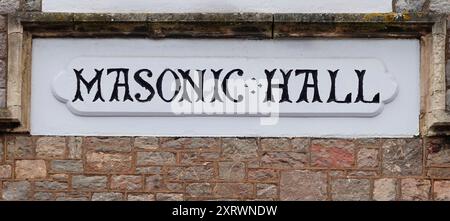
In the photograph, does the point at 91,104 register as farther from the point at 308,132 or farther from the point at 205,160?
the point at 308,132

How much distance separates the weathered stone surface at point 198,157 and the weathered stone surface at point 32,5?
1.35m

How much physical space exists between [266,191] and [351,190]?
21.4 inches

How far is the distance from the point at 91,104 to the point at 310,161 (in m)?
1.45

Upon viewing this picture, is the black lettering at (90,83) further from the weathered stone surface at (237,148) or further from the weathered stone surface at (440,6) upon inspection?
the weathered stone surface at (440,6)

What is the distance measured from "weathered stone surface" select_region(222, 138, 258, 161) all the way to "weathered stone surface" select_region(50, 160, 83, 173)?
933 millimetres

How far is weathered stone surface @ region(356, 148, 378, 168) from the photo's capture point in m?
7.67

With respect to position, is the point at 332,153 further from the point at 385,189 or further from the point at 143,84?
the point at 143,84

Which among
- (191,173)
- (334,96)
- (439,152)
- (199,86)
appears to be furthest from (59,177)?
(439,152)

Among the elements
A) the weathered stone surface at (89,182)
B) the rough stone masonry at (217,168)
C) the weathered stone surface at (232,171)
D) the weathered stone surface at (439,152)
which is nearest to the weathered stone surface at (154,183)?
the rough stone masonry at (217,168)

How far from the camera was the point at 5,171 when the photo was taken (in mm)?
7695

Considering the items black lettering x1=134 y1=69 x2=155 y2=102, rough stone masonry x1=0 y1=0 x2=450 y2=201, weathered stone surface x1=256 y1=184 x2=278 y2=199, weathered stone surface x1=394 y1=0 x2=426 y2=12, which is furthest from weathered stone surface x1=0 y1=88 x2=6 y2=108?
weathered stone surface x1=394 y1=0 x2=426 y2=12

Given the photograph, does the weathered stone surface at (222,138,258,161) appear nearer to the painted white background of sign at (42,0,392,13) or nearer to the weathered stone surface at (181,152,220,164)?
the weathered stone surface at (181,152,220,164)

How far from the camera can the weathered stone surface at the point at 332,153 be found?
25.2 ft
